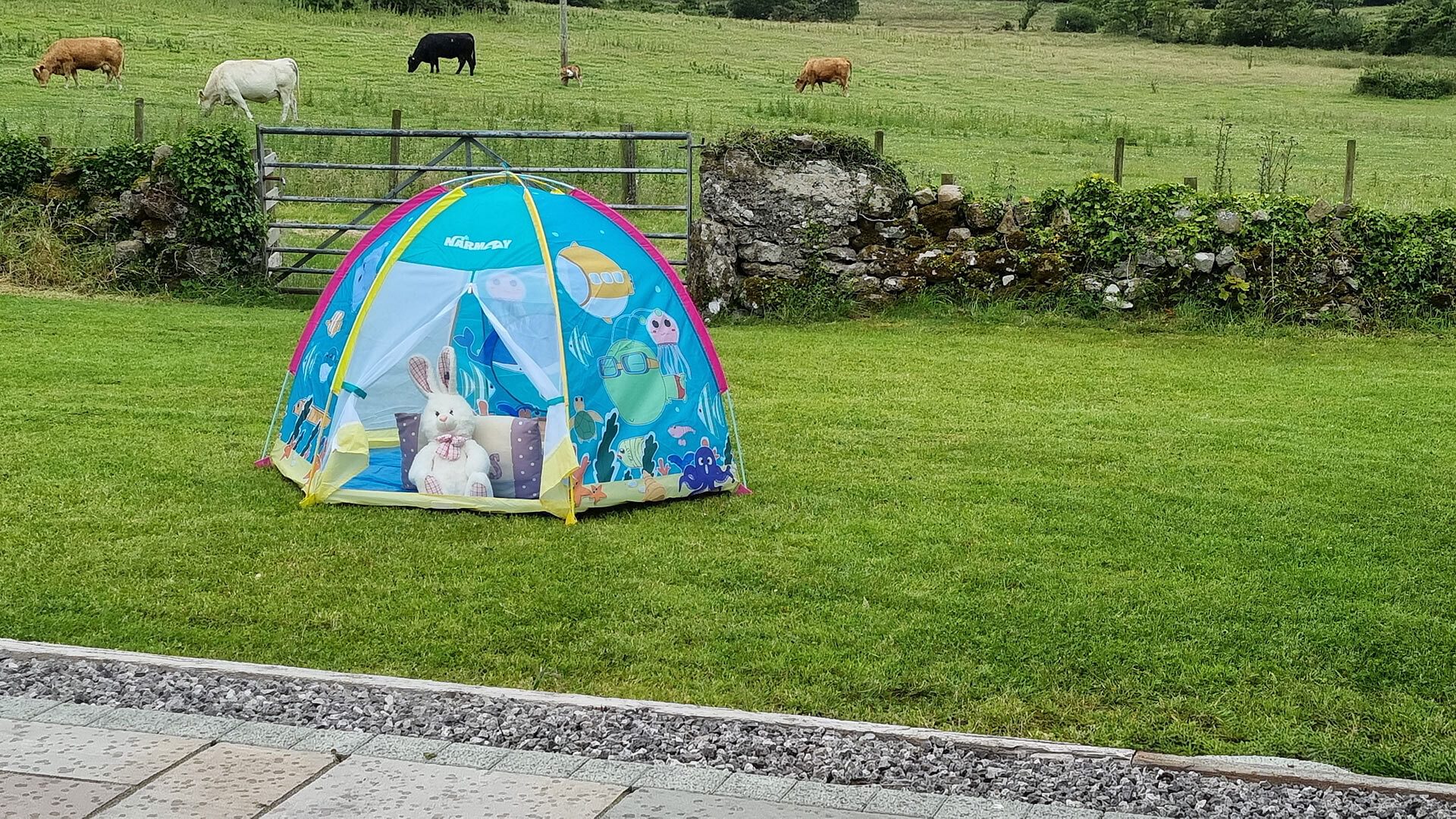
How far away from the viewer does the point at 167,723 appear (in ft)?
15.7

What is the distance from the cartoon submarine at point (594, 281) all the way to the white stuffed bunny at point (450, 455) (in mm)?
902

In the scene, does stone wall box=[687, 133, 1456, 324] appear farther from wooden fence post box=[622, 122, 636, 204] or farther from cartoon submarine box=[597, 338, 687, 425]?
cartoon submarine box=[597, 338, 687, 425]

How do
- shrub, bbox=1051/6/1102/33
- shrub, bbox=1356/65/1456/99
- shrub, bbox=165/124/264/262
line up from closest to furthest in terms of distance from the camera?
1. shrub, bbox=165/124/264/262
2. shrub, bbox=1356/65/1456/99
3. shrub, bbox=1051/6/1102/33

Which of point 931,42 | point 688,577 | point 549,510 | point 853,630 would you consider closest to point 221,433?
point 549,510

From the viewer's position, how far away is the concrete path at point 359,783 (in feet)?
13.8

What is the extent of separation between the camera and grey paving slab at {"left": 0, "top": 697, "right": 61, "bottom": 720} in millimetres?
4859

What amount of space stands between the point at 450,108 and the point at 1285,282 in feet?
69.5

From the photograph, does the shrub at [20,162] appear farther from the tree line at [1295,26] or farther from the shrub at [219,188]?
the tree line at [1295,26]

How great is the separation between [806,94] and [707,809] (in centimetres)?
3699

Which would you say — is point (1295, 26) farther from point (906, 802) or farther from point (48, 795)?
point (48, 795)

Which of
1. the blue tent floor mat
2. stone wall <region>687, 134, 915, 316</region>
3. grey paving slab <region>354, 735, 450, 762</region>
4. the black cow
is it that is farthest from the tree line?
grey paving slab <region>354, 735, 450, 762</region>

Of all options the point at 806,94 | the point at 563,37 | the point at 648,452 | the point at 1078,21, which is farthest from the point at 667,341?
the point at 1078,21

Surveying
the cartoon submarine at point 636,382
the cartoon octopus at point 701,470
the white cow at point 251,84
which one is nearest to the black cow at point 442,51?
→ the white cow at point 251,84

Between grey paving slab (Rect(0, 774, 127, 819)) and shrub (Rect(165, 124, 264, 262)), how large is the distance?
12.1 meters
